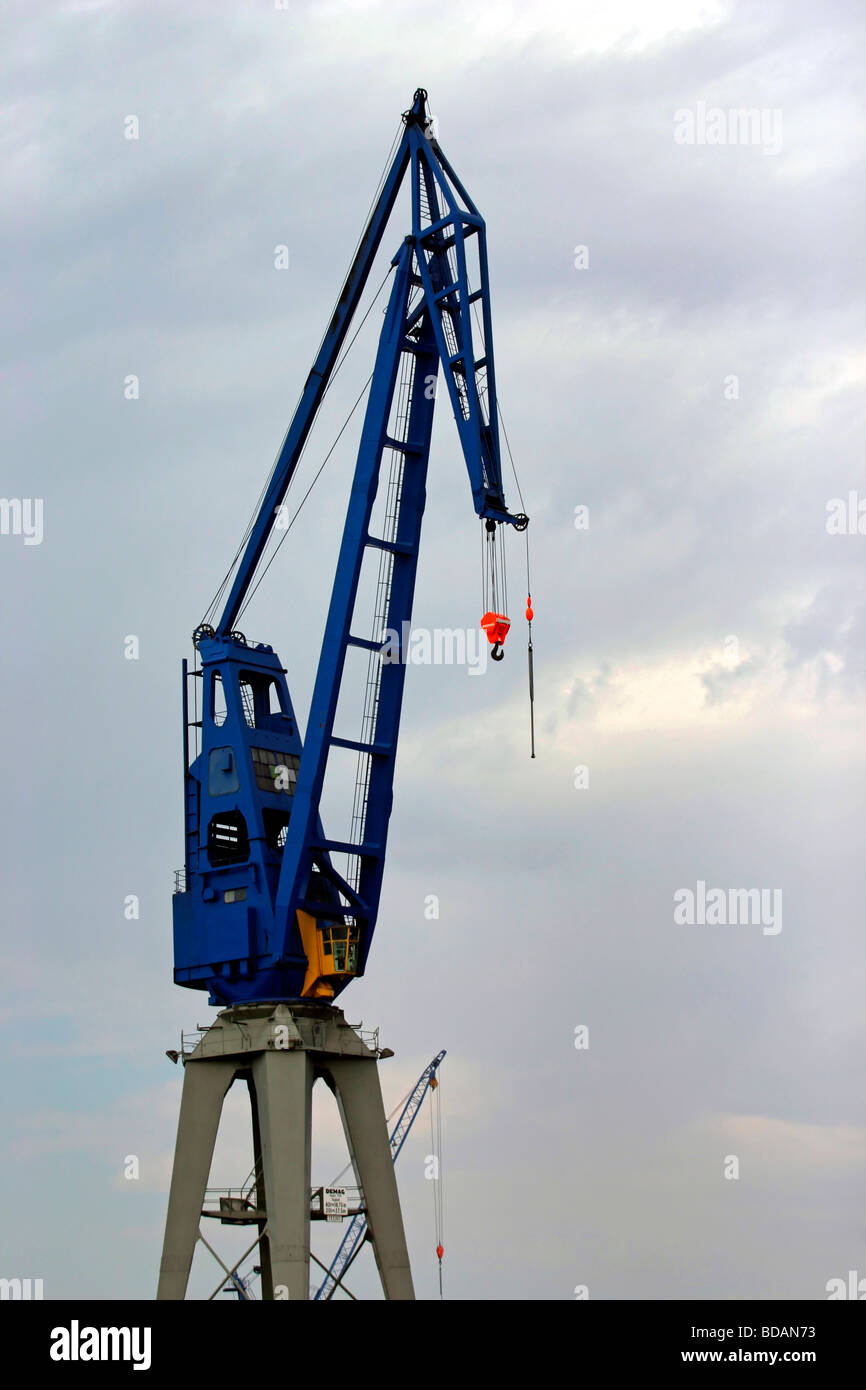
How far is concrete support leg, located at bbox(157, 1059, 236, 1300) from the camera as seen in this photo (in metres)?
57.1

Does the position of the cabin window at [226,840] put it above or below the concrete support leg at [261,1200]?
above

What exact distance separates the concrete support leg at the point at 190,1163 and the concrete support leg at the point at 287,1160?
1477 mm

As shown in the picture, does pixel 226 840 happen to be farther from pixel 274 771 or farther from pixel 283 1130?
pixel 283 1130

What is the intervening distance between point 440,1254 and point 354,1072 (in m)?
10.9

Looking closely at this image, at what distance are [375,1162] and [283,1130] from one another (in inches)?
149

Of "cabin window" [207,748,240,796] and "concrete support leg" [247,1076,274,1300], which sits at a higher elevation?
"cabin window" [207,748,240,796]

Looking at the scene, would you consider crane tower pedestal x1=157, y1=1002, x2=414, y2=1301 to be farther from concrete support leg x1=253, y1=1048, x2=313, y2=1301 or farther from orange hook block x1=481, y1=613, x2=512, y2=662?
orange hook block x1=481, y1=613, x2=512, y2=662

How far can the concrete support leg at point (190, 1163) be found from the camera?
57125 mm

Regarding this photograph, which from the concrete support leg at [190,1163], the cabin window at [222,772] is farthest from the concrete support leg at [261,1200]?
the cabin window at [222,772]

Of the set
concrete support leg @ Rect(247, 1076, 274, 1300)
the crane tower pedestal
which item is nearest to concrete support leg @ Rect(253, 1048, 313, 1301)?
the crane tower pedestal

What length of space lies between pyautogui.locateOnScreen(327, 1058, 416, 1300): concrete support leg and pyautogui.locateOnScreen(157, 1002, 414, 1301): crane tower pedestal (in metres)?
0.03

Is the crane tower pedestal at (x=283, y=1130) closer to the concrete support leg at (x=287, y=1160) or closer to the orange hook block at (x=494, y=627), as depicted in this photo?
the concrete support leg at (x=287, y=1160)
